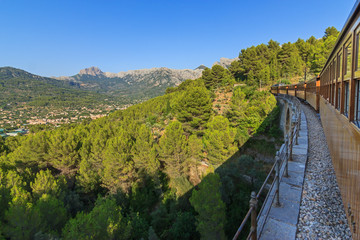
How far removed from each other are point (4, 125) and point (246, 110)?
283 feet

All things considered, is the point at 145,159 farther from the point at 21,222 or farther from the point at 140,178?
the point at 21,222

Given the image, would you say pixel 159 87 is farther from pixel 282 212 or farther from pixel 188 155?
pixel 282 212

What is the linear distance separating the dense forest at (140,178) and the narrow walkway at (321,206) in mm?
6290

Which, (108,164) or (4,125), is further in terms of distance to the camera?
(4,125)

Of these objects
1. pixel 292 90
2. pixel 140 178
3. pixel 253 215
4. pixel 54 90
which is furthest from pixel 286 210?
pixel 54 90

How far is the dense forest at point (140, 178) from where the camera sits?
9391 mm

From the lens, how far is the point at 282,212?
3.12m

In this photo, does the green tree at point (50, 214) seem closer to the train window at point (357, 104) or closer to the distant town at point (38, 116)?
the train window at point (357, 104)

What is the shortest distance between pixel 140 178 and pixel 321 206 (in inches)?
599

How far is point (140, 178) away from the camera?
16.7m

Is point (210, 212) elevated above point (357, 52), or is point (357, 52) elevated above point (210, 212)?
point (357, 52)

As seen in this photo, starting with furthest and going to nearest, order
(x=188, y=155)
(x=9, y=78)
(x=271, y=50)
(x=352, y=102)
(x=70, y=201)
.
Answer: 1. (x=9, y=78)
2. (x=271, y=50)
3. (x=188, y=155)
4. (x=70, y=201)
5. (x=352, y=102)

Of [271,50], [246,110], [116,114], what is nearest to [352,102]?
[246,110]

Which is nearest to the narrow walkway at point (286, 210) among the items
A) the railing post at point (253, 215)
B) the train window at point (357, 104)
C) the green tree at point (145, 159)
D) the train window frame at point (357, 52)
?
the railing post at point (253, 215)
